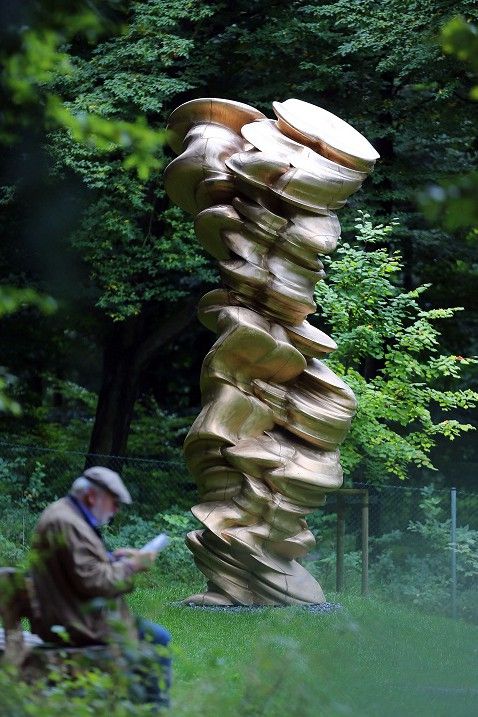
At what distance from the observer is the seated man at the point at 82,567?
6.66 m

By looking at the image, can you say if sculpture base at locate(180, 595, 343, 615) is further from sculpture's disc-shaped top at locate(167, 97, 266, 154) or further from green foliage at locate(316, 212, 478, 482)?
sculpture's disc-shaped top at locate(167, 97, 266, 154)

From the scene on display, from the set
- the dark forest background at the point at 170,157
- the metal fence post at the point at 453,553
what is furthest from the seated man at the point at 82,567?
the dark forest background at the point at 170,157

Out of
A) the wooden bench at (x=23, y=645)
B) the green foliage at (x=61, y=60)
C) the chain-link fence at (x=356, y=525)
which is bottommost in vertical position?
the chain-link fence at (x=356, y=525)

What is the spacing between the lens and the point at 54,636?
6863 mm

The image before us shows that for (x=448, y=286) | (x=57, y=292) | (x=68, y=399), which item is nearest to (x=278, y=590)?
(x=57, y=292)

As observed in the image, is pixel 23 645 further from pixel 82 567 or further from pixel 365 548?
pixel 365 548

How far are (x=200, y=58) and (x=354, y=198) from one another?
2.97m

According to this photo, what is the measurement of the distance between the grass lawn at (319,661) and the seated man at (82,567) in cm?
22

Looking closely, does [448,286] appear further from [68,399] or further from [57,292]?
[68,399]

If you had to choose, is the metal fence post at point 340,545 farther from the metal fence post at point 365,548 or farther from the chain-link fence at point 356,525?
the metal fence post at point 365,548

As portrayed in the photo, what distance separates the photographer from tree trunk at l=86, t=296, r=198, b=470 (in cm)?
2072

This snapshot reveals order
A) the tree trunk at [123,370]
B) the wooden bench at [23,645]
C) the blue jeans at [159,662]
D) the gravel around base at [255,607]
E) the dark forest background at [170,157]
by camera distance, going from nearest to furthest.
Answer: the blue jeans at [159,662] < the wooden bench at [23,645] < the gravel around base at [255,607] < the dark forest background at [170,157] < the tree trunk at [123,370]

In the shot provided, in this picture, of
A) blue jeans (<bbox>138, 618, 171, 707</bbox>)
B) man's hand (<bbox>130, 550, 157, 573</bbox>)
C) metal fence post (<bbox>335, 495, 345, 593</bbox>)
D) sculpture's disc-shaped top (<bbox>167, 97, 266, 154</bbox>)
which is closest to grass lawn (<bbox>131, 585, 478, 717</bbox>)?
blue jeans (<bbox>138, 618, 171, 707</bbox>)

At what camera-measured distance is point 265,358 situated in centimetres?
1324
